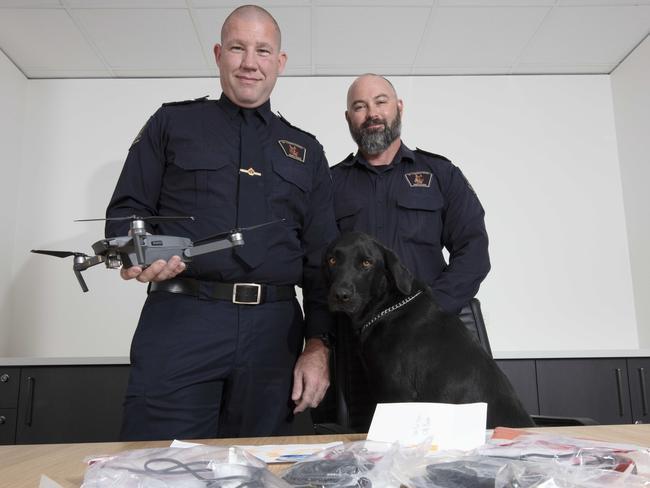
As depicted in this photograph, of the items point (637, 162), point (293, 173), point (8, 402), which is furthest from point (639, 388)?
point (8, 402)

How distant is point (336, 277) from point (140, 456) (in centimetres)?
107

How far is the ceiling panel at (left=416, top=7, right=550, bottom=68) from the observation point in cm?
325

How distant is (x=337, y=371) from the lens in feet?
6.27

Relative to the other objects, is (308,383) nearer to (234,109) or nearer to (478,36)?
(234,109)

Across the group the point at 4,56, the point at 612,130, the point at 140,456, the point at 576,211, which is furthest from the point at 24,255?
the point at 612,130

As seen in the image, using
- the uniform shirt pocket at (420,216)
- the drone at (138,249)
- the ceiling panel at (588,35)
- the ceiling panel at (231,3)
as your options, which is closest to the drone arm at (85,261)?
the drone at (138,249)

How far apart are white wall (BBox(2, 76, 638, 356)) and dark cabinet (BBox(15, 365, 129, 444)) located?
601 millimetres

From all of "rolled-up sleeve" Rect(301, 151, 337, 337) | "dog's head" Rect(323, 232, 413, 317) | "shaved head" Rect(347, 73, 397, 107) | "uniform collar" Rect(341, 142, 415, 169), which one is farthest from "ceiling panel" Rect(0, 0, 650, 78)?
"dog's head" Rect(323, 232, 413, 317)

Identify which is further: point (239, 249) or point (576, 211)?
point (576, 211)

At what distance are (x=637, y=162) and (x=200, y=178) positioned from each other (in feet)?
10.7

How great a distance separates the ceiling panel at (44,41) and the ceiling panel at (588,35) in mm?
2991

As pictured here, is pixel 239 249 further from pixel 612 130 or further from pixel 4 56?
pixel 612 130

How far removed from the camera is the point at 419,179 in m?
2.30

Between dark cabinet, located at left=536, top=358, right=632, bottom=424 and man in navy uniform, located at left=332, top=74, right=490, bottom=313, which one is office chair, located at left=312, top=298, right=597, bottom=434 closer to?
man in navy uniform, located at left=332, top=74, right=490, bottom=313
